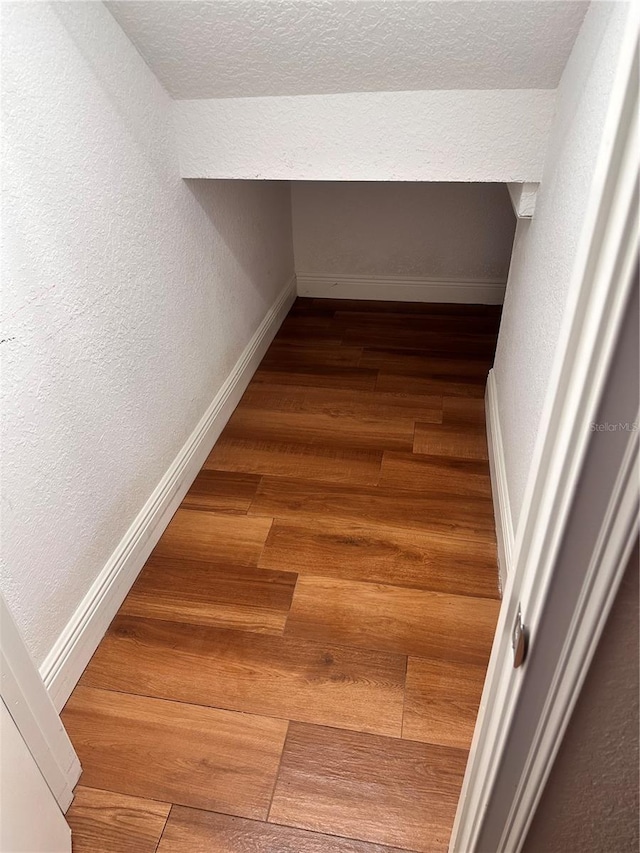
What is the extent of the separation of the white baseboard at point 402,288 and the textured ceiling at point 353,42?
1.55 m

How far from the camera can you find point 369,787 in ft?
3.92

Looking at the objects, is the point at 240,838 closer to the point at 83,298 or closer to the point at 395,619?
the point at 395,619

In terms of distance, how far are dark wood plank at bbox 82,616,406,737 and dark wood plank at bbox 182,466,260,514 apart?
438 mm

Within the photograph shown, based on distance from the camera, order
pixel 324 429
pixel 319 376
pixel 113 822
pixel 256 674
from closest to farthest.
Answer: pixel 113 822
pixel 256 674
pixel 324 429
pixel 319 376

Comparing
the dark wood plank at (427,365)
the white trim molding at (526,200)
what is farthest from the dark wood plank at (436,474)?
the white trim molding at (526,200)

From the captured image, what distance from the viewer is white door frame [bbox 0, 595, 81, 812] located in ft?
3.11

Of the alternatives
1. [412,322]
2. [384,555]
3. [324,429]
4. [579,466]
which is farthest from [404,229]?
[579,466]

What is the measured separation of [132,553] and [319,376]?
115 centimetres

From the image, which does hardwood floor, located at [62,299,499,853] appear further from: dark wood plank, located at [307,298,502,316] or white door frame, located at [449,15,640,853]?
dark wood plank, located at [307,298,502,316]

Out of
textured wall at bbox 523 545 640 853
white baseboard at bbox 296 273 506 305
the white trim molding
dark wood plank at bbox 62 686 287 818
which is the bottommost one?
dark wood plank at bbox 62 686 287 818

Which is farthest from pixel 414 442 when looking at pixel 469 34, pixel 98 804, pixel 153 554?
pixel 98 804

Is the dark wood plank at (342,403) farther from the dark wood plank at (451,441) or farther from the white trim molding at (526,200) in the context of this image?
the white trim molding at (526,200)

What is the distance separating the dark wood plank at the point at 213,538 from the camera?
1704mm

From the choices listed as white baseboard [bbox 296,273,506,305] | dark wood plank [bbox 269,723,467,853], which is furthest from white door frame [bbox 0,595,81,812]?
white baseboard [bbox 296,273,506,305]
